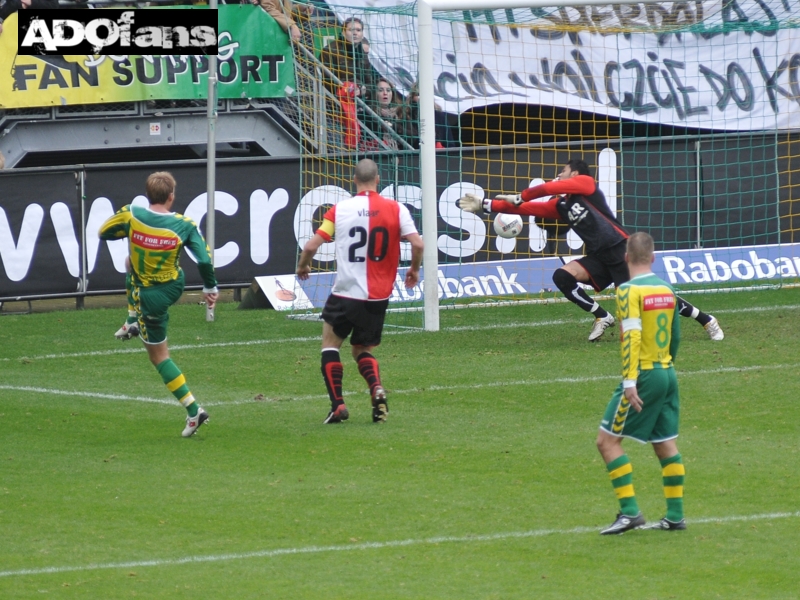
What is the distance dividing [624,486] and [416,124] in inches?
487

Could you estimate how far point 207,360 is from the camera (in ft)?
43.3

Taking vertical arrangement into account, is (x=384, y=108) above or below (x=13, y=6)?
below

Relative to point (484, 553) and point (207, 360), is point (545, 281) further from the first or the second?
point (484, 553)

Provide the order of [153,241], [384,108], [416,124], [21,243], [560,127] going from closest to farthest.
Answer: [153,241], [21,243], [384,108], [416,124], [560,127]

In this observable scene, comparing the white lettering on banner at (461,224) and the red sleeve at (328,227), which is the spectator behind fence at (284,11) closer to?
the white lettering on banner at (461,224)

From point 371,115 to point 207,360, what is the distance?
5.85 m

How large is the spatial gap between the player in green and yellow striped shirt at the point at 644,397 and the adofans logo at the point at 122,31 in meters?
13.0

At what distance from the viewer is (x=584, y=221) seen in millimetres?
13203

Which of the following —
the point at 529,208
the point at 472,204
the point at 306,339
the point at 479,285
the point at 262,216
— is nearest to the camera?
the point at 472,204

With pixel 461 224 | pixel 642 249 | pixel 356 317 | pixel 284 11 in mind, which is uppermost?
pixel 284 11

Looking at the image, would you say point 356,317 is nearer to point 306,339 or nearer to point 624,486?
point 624,486

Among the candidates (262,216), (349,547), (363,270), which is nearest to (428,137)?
(262,216)

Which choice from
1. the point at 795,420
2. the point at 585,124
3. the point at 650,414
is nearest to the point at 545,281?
the point at 585,124

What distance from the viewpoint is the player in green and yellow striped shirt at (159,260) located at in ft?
31.1
